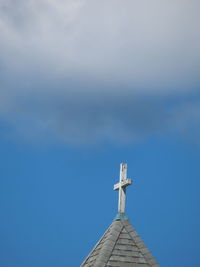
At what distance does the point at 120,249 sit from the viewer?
13.3 metres

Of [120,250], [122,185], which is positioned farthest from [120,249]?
[122,185]

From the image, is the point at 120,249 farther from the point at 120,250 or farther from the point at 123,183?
the point at 123,183

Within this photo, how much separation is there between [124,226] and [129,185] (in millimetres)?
1203

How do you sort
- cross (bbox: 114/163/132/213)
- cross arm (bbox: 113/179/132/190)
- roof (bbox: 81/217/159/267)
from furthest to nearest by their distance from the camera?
cross arm (bbox: 113/179/132/190)
cross (bbox: 114/163/132/213)
roof (bbox: 81/217/159/267)

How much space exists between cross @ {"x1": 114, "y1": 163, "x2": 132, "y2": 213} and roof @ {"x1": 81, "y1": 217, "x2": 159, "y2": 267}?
1.49ft

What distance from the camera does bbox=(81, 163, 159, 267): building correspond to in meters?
13.0

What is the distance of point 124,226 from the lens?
13867 mm

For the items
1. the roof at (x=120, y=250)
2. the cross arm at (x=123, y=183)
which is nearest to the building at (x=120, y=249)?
the roof at (x=120, y=250)

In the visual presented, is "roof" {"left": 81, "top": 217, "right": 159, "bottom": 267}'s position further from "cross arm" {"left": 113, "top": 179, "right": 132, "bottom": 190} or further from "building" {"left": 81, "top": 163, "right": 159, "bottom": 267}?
"cross arm" {"left": 113, "top": 179, "right": 132, "bottom": 190}

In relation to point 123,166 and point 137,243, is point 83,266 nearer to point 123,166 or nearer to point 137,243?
point 137,243

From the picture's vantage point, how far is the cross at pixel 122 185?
14375mm

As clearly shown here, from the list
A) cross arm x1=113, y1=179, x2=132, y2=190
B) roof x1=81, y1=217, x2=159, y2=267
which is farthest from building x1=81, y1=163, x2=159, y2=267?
cross arm x1=113, y1=179, x2=132, y2=190

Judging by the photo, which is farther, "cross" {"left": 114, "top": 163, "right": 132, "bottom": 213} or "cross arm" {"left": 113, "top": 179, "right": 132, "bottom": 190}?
"cross arm" {"left": 113, "top": 179, "right": 132, "bottom": 190}

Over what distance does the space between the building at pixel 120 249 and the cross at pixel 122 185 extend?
0.03 metres
